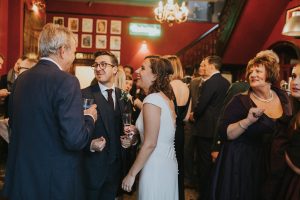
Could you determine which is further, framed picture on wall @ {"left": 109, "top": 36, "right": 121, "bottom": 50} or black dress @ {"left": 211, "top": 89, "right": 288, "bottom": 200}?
framed picture on wall @ {"left": 109, "top": 36, "right": 121, "bottom": 50}

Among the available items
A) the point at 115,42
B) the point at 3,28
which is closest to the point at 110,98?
the point at 3,28

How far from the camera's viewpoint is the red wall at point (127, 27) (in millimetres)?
11219

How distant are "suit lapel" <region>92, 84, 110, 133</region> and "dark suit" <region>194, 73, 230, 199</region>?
6.90ft

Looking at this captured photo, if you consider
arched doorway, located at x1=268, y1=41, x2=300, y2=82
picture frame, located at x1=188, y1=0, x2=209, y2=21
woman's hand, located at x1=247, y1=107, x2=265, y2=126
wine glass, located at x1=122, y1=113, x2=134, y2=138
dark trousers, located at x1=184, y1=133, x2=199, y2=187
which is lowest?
dark trousers, located at x1=184, y1=133, x2=199, y2=187

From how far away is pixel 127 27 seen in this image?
11.4m

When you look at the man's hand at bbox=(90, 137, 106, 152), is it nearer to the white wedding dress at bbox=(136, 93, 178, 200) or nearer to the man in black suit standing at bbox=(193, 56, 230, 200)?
the white wedding dress at bbox=(136, 93, 178, 200)

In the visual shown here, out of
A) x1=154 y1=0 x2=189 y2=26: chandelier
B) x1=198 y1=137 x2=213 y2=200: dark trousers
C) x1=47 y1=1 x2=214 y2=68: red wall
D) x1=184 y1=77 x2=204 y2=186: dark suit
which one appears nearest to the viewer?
x1=198 y1=137 x2=213 y2=200: dark trousers

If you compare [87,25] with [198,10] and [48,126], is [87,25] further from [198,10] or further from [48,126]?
[48,126]

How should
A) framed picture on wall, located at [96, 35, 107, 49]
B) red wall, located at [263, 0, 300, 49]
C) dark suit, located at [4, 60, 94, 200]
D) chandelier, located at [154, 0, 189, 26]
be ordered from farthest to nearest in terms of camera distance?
1. framed picture on wall, located at [96, 35, 107, 49]
2. chandelier, located at [154, 0, 189, 26]
3. red wall, located at [263, 0, 300, 49]
4. dark suit, located at [4, 60, 94, 200]

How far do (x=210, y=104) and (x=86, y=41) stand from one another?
25.6 ft

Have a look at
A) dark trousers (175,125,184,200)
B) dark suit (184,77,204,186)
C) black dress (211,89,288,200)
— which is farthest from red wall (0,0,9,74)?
black dress (211,89,288,200)

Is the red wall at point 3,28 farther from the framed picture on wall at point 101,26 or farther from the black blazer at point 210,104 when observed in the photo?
the framed picture on wall at point 101,26

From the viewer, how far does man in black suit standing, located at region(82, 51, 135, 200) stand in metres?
2.41

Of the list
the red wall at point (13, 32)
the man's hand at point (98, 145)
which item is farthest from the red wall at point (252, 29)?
the man's hand at point (98, 145)
